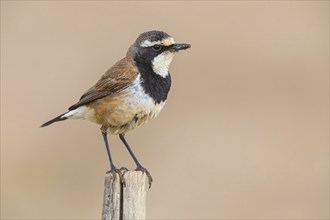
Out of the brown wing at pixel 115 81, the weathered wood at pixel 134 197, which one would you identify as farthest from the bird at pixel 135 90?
the weathered wood at pixel 134 197

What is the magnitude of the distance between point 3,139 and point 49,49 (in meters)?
3.04

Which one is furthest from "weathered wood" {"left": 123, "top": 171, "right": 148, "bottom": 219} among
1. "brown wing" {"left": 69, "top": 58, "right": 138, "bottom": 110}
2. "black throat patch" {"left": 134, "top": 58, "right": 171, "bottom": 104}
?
"brown wing" {"left": 69, "top": 58, "right": 138, "bottom": 110}

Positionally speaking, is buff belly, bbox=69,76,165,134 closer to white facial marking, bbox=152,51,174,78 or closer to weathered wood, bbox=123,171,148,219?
white facial marking, bbox=152,51,174,78

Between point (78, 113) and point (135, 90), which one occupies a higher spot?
point (135, 90)

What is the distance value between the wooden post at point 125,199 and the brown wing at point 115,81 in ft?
5.21

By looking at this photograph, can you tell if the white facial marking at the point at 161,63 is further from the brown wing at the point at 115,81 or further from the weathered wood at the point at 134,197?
the weathered wood at the point at 134,197

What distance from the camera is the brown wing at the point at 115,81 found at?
7387 mm

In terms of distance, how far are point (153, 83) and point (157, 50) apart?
314 mm

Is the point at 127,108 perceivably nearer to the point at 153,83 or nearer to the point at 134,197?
the point at 153,83

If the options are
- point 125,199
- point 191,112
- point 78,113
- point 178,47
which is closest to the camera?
point 125,199

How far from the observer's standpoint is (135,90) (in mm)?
7297

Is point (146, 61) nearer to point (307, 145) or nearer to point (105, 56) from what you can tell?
point (307, 145)

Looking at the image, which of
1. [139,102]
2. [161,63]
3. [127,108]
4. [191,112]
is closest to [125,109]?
[127,108]

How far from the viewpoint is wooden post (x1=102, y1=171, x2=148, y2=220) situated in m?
5.73
